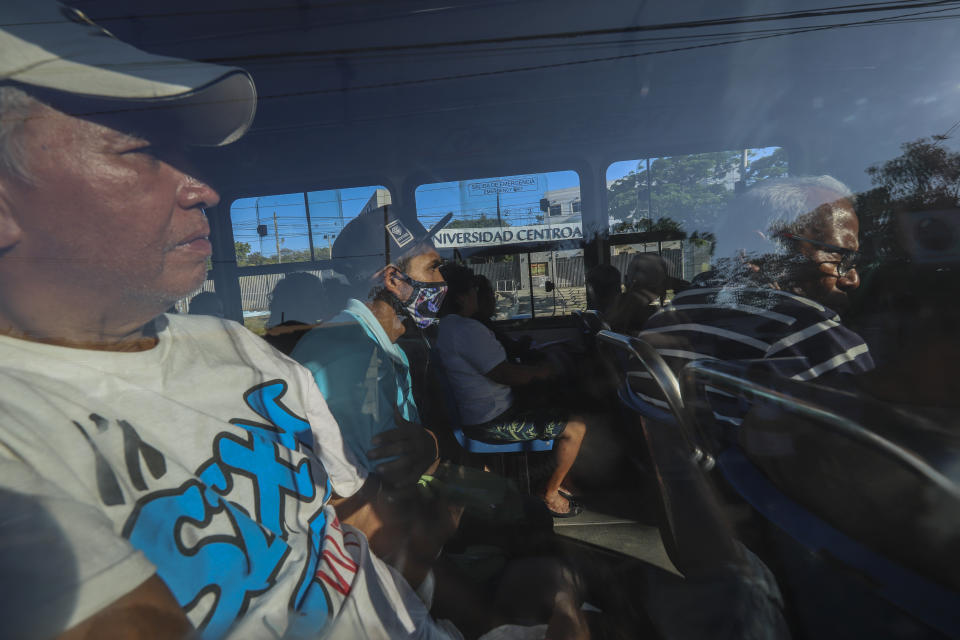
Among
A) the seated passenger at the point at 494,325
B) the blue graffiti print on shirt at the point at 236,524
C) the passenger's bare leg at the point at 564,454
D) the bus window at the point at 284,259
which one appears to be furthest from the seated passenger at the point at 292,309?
the passenger's bare leg at the point at 564,454

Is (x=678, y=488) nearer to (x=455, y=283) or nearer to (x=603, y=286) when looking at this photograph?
(x=603, y=286)

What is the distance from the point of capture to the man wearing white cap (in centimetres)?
66

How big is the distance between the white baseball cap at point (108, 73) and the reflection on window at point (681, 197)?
4.44 ft

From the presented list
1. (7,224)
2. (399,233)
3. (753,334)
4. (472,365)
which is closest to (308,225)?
(399,233)

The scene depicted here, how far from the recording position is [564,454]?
2531mm

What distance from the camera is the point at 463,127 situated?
173cm

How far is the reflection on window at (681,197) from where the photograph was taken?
187 cm

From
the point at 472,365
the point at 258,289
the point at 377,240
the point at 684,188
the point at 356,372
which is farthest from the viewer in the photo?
the point at 472,365

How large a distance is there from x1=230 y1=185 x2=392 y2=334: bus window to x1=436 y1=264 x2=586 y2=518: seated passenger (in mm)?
1085

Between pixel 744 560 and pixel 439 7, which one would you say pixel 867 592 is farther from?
pixel 439 7

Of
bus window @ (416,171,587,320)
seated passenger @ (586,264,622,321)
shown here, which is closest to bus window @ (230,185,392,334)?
bus window @ (416,171,587,320)

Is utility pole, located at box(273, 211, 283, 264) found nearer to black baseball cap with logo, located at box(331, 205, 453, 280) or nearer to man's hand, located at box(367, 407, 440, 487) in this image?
black baseball cap with logo, located at box(331, 205, 453, 280)

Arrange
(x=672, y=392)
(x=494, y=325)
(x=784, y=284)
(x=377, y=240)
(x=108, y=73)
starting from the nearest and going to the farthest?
(x=108, y=73) → (x=377, y=240) → (x=672, y=392) → (x=784, y=284) → (x=494, y=325)

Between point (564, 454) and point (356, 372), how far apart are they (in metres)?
1.36
